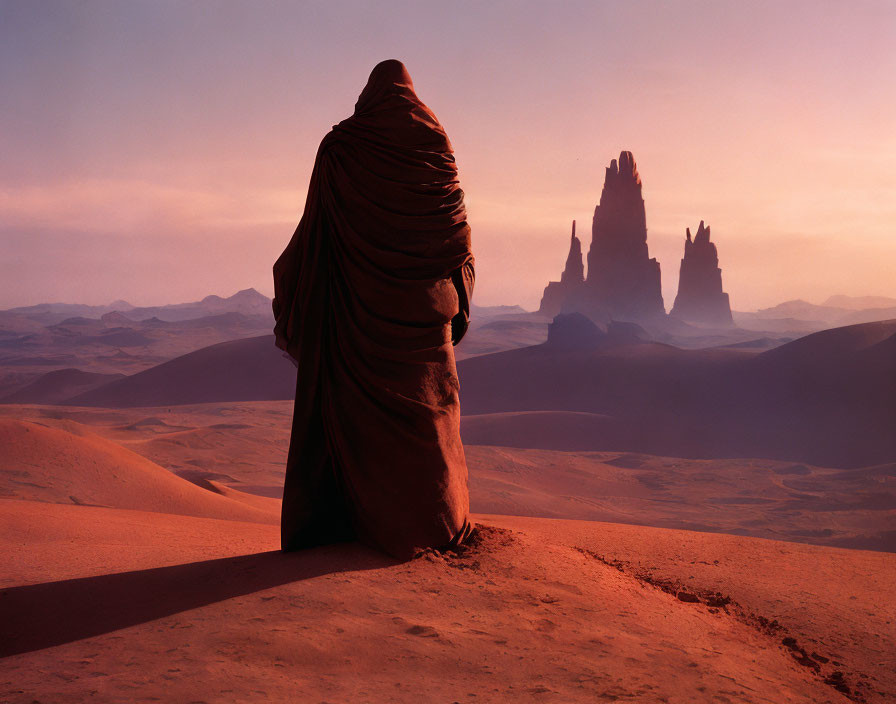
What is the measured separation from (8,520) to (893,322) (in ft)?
113

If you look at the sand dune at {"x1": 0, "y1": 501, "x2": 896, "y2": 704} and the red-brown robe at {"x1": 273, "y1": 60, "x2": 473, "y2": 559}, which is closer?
the sand dune at {"x1": 0, "y1": 501, "x2": 896, "y2": 704}

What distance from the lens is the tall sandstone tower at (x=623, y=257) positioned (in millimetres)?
77625

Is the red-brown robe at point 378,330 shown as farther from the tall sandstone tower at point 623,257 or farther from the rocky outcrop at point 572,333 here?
the tall sandstone tower at point 623,257

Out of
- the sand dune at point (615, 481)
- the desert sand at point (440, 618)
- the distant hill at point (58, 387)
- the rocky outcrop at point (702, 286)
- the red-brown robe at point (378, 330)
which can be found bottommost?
the sand dune at point (615, 481)

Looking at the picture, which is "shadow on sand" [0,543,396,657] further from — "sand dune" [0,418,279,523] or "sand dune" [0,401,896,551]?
"sand dune" [0,401,896,551]

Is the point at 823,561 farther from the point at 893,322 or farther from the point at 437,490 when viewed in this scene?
the point at 893,322

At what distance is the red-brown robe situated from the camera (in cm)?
478

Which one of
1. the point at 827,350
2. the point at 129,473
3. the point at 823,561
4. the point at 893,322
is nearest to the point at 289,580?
the point at 823,561

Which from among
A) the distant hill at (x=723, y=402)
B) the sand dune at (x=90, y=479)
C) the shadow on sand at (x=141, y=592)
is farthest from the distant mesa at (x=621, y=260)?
the shadow on sand at (x=141, y=592)

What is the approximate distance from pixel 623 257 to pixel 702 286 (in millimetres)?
17607

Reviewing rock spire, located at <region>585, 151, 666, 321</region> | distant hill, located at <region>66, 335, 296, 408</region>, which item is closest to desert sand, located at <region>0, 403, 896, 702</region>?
distant hill, located at <region>66, 335, 296, 408</region>

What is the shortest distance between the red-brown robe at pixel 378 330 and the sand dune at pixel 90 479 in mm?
4990

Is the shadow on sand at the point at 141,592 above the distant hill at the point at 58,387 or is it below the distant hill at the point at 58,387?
above

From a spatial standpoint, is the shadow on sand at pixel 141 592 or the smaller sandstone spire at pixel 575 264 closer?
the shadow on sand at pixel 141 592
